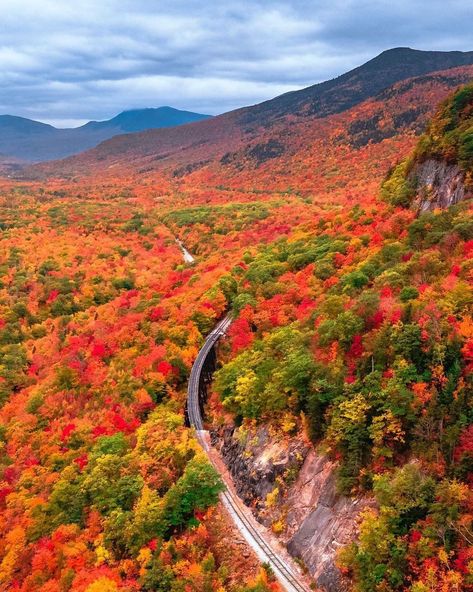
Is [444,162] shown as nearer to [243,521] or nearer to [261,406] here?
[261,406]

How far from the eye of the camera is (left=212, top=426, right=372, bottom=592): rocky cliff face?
85.9 feet

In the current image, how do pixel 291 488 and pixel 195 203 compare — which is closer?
pixel 291 488

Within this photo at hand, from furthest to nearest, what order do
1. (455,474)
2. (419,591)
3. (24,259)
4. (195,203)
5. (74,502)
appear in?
(195,203), (24,259), (74,502), (455,474), (419,591)

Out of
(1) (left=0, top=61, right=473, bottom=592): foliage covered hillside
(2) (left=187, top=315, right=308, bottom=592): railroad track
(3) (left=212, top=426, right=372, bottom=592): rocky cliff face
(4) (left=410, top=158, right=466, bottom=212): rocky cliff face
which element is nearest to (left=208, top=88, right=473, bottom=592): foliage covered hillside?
(1) (left=0, top=61, right=473, bottom=592): foliage covered hillside

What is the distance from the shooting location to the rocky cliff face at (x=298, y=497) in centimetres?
2617

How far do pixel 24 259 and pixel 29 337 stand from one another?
40.5 meters

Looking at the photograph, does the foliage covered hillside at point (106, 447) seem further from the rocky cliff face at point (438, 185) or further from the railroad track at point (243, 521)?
the rocky cliff face at point (438, 185)

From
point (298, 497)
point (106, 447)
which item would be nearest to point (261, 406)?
point (298, 497)

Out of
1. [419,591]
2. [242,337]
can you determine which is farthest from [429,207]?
[419,591]

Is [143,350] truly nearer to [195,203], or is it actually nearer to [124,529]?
[124,529]

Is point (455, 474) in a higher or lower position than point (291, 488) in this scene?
higher

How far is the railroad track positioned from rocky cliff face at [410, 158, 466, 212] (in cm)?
2888

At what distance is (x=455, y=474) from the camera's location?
909 inches

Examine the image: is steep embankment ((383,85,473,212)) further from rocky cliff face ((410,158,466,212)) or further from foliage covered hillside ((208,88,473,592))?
foliage covered hillside ((208,88,473,592))
